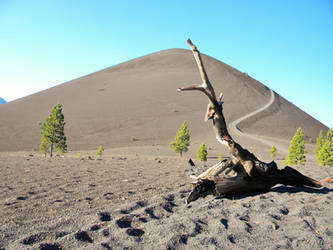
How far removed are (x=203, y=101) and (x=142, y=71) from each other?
144ft

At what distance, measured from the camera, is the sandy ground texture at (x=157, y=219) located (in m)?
3.55

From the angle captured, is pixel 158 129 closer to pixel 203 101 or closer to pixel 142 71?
pixel 203 101

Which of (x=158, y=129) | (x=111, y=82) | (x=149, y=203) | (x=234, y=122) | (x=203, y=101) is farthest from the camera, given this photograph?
(x=111, y=82)

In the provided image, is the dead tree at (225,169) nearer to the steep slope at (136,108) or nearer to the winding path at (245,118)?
the steep slope at (136,108)

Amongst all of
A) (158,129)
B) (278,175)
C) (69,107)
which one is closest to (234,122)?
(158,129)

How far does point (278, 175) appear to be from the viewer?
632 centimetres

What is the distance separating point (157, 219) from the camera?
461cm

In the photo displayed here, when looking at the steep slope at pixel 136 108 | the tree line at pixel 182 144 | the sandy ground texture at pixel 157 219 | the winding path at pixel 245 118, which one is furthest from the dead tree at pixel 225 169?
the winding path at pixel 245 118

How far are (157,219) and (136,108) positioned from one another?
6966 centimetres

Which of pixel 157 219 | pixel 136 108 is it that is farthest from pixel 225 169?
pixel 136 108

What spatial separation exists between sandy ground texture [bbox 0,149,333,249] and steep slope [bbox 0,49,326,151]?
4413 cm

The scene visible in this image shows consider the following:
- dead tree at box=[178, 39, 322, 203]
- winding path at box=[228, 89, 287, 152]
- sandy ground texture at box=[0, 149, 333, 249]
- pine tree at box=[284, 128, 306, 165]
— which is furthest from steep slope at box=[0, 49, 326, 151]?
dead tree at box=[178, 39, 322, 203]

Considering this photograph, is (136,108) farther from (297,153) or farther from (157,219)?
(157,219)

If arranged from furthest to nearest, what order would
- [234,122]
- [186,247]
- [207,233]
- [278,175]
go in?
[234,122], [278,175], [207,233], [186,247]
